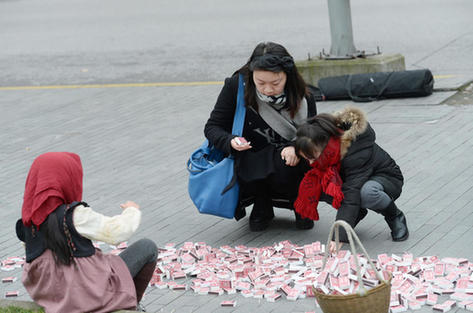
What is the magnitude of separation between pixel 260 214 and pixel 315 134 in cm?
114

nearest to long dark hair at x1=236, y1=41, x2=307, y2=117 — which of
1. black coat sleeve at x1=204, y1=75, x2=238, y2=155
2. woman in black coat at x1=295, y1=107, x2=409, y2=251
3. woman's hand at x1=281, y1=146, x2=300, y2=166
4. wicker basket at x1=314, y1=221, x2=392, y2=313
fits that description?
black coat sleeve at x1=204, y1=75, x2=238, y2=155

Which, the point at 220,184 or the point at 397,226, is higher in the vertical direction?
the point at 220,184

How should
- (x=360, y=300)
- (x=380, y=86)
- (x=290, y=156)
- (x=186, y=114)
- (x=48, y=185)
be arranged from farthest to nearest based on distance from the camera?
1. (x=186, y=114)
2. (x=380, y=86)
3. (x=290, y=156)
4. (x=48, y=185)
5. (x=360, y=300)

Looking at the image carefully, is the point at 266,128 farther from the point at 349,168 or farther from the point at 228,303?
the point at 228,303

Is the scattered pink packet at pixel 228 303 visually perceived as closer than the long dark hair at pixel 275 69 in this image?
Yes

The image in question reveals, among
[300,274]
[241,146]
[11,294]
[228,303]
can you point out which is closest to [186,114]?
[241,146]

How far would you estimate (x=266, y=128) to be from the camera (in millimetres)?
5812

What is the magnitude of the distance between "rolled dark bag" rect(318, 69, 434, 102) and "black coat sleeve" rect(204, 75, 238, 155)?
12.9 feet

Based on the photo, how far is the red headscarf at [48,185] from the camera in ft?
13.3

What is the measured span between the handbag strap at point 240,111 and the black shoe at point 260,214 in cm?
58

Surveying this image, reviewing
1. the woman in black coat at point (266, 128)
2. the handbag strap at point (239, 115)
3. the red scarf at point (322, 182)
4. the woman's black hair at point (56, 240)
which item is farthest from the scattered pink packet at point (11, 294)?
the red scarf at point (322, 182)

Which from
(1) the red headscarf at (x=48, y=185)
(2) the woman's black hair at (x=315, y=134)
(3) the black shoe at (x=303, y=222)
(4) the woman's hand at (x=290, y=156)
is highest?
(1) the red headscarf at (x=48, y=185)

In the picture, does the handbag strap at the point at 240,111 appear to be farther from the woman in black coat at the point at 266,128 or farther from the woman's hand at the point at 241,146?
the woman's hand at the point at 241,146

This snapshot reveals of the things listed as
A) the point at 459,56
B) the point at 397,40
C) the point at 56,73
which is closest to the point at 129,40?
the point at 56,73
